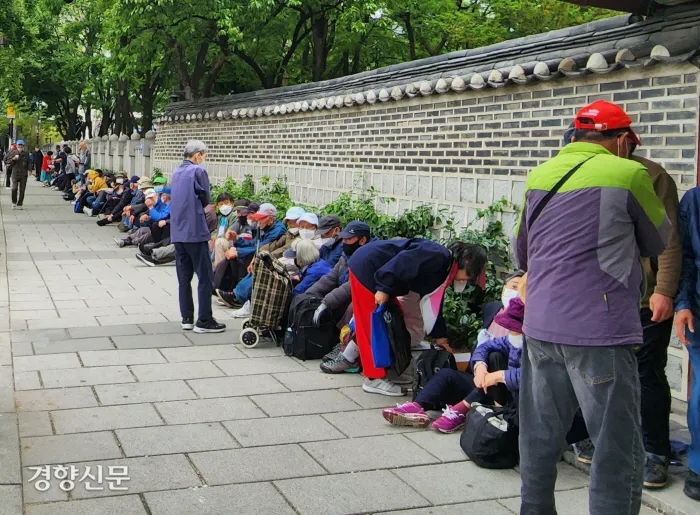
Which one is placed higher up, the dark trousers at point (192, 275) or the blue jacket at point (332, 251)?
the blue jacket at point (332, 251)

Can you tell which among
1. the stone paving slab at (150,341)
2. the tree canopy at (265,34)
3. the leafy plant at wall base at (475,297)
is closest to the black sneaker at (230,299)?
the stone paving slab at (150,341)

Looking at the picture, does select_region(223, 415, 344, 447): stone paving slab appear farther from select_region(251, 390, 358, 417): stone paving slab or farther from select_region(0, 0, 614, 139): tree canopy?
select_region(0, 0, 614, 139): tree canopy

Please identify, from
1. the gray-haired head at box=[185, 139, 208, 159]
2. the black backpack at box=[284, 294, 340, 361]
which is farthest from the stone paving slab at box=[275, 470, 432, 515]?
the gray-haired head at box=[185, 139, 208, 159]

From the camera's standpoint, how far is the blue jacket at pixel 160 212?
14047mm

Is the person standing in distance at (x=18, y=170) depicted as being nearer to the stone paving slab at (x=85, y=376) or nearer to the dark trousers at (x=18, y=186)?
the dark trousers at (x=18, y=186)

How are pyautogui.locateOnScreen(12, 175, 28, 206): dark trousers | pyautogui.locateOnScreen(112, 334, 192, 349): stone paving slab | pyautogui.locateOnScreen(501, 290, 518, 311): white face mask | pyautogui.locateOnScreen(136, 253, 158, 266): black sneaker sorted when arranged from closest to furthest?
pyautogui.locateOnScreen(501, 290, 518, 311): white face mask
pyautogui.locateOnScreen(112, 334, 192, 349): stone paving slab
pyautogui.locateOnScreen(136, 253, 158, 266): black sneaker
pyautogui.locateOnScreen(12, 175, 28, 206): dark trousers

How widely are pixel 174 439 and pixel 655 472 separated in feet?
8.98

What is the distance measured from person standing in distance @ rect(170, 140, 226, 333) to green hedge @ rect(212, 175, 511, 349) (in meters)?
1.86

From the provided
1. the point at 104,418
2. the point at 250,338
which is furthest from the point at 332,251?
the point at 104,418

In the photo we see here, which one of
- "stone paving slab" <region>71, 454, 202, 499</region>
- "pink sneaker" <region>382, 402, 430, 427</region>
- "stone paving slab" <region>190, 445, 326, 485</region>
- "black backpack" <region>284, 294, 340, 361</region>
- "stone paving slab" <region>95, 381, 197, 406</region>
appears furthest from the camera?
"black backpack" <region>284, 294, 340, 361</region>

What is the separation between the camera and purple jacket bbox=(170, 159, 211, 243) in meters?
8.45

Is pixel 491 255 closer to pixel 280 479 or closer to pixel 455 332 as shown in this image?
pixel 455 332

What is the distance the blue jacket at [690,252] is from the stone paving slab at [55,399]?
384cm

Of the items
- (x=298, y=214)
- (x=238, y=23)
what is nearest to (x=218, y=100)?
(x=238, y=23)
